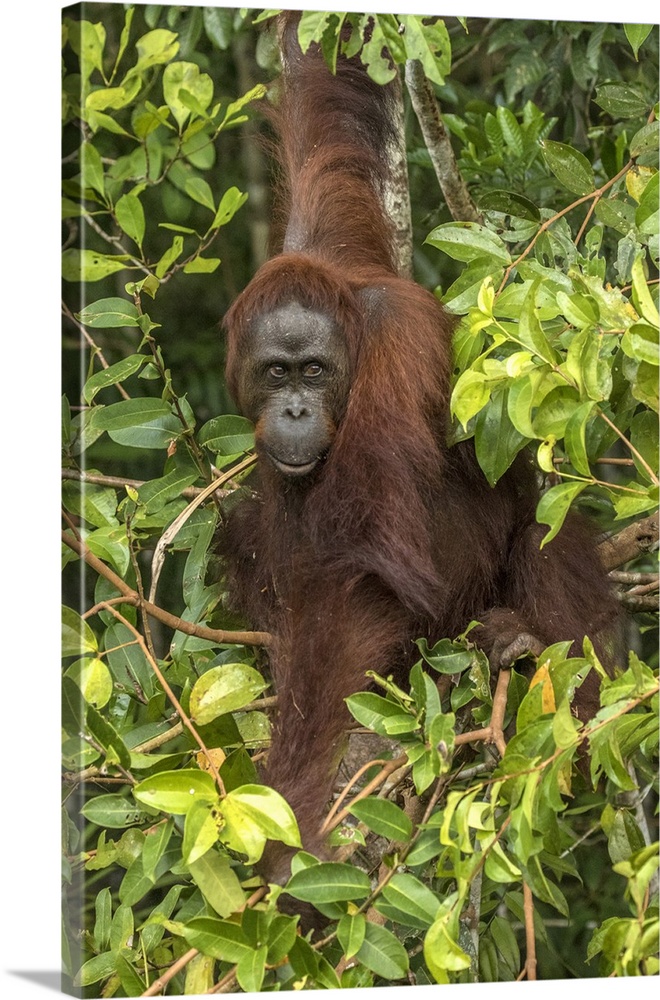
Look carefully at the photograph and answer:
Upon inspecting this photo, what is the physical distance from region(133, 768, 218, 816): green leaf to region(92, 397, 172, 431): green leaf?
100 cm

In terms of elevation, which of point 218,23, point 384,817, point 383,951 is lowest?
point 383,951

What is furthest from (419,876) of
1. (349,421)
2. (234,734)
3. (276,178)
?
(276,178)

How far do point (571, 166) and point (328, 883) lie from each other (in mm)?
1681

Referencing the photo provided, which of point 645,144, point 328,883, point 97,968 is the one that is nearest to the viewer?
point 328,883

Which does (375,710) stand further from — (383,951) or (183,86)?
(183,86)

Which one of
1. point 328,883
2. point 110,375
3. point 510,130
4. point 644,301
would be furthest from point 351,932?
point 510,130

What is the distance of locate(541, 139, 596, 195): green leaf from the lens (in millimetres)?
2939

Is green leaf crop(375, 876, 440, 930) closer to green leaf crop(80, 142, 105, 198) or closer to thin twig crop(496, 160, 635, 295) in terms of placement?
Answer: thin twig crop(496, 160, 635, 295)

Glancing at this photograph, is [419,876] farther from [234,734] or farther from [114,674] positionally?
[114,674]

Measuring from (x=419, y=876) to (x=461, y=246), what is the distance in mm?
1238

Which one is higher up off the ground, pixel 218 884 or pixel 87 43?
pixel 87 43

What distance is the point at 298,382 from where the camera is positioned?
283 centimetres

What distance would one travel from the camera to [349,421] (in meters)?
2.81

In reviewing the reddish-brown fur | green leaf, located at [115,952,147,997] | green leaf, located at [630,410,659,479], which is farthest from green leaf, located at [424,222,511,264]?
green leaf, located at [115,952,147,997]
